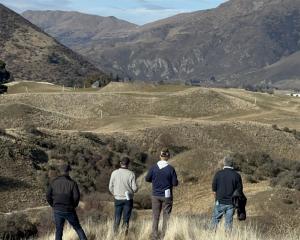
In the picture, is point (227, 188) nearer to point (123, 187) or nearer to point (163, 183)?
point (163, 183)

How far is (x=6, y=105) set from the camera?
5841cm

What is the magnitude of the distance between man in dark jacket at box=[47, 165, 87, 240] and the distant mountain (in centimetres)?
11887

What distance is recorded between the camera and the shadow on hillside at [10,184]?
31.2m

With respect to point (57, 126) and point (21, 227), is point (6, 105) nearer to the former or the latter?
point (57, 126)

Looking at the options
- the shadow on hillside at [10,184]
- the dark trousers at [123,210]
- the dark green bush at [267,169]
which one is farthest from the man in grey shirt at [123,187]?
the shadow on hillside at [10,184]

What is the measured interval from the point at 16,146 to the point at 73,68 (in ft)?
392

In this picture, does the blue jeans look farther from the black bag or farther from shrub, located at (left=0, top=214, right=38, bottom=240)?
shrub, located at (left=0, top=214, right=38, bottom=240)

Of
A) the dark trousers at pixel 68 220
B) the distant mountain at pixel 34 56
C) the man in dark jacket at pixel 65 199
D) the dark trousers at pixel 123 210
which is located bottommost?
the distant mountain at pixel 34 56

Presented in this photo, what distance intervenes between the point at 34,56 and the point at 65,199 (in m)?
138

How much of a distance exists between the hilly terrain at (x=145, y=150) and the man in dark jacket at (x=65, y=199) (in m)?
0.79

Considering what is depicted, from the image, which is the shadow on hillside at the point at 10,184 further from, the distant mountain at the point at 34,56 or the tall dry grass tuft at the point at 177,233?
the distant mountain at the point at 34,56

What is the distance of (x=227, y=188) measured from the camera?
1459cm

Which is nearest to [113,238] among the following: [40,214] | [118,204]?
[118,204]

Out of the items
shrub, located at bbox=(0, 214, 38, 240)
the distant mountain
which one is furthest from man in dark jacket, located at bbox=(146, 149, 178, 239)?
the distant mountain
